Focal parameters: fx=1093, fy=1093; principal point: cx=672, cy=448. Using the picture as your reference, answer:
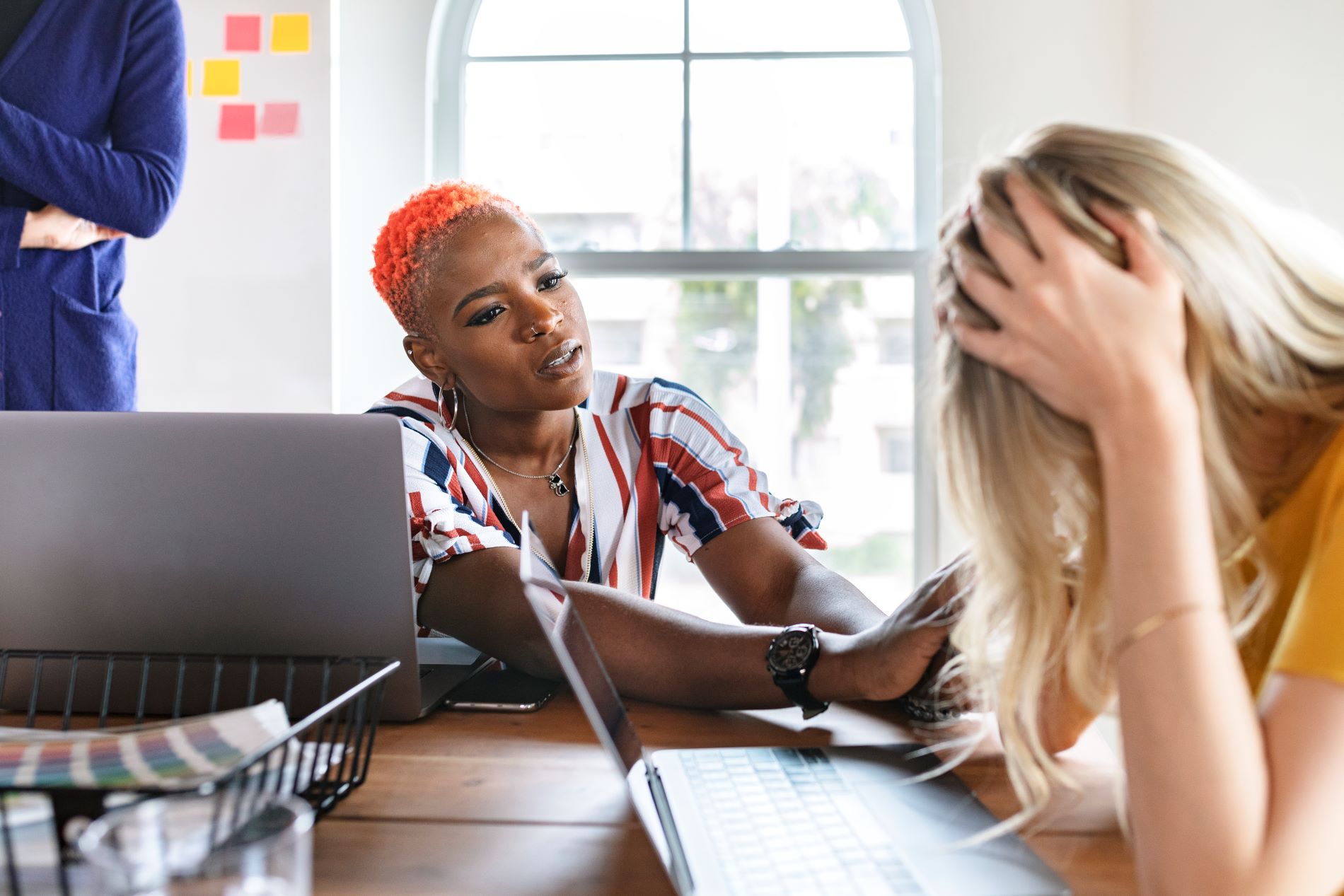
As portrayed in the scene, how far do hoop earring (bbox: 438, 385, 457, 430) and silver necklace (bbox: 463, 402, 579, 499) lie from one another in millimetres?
15

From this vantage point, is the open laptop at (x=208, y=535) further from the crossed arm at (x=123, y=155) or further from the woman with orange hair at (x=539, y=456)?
the crossed arm at (x=123, y=155)

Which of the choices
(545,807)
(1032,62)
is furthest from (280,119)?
(545,807)

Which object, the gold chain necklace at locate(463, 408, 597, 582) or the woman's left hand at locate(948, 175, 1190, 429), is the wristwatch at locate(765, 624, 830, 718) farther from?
the gold chain necklace at locate(463, 408, 597, 582)

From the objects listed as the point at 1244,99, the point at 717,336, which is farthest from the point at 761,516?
the point at 1244,99

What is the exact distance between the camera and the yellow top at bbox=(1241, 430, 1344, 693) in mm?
599

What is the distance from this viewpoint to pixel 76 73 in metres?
1.62

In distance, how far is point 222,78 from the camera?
8.60 ft

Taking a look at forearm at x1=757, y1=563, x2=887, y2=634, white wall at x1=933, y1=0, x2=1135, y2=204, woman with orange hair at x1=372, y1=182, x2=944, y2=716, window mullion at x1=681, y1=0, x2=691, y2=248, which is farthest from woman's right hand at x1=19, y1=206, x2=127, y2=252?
white wall at x1=933, y1=0, x2=1135, y2=204

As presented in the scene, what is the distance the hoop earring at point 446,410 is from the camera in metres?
1.47

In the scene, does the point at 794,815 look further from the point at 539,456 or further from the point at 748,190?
the point at 748,190

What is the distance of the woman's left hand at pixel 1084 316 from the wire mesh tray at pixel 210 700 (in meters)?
0.48

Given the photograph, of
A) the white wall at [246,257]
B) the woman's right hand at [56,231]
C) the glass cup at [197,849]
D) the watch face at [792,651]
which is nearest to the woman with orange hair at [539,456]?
the watch face at [792,651]

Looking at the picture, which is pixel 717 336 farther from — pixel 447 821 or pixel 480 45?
pixel 447 821

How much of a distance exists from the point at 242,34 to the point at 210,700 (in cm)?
218
